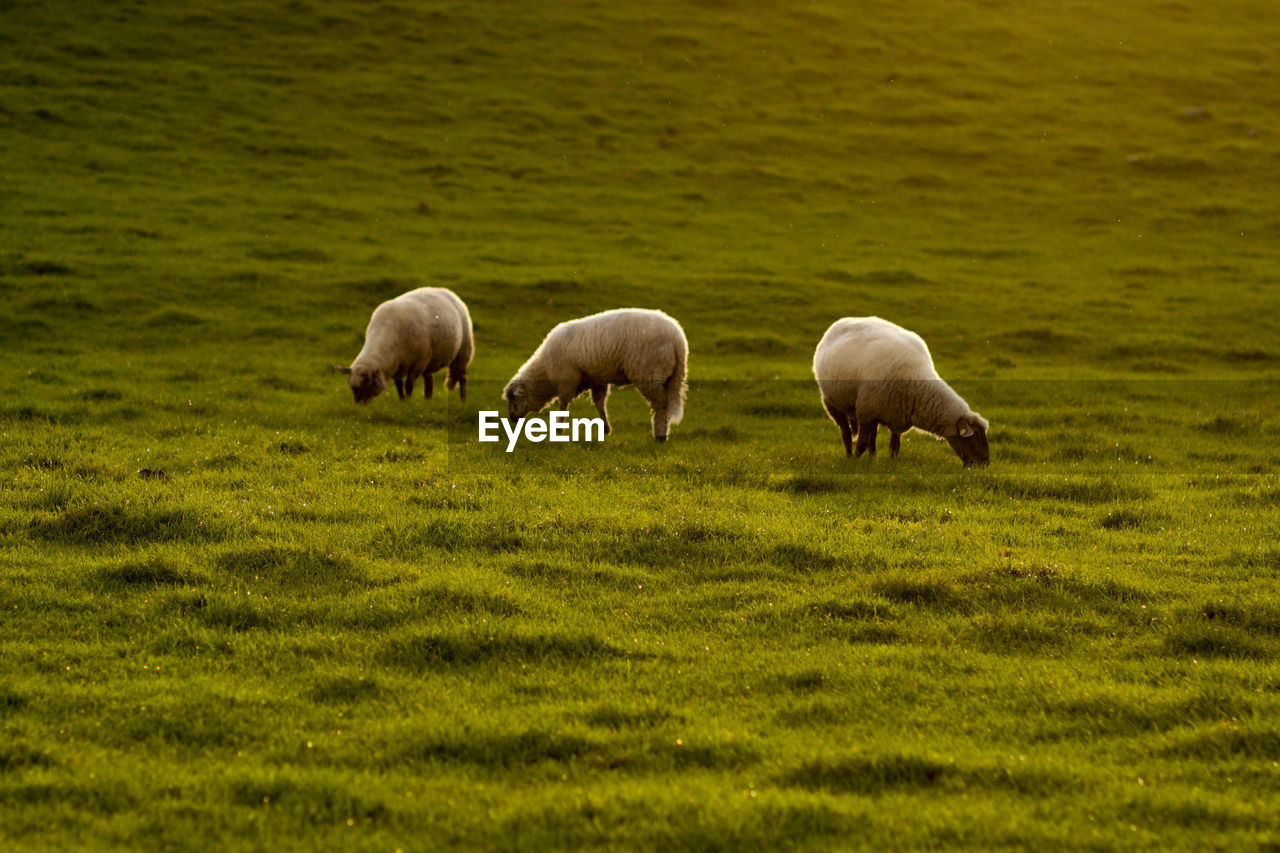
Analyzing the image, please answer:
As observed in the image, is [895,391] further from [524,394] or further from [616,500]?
[524,394]

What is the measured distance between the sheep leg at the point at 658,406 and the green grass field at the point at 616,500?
46cm

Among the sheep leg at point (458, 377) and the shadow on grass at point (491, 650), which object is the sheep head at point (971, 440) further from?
the sheep leg at point (458, 377)

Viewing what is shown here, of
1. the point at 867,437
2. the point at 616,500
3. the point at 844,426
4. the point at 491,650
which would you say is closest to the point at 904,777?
the point at 491,650

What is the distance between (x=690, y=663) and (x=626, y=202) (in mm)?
27646

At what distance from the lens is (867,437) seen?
562 inches

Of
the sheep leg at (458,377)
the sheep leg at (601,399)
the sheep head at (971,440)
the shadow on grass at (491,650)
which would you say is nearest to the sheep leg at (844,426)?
the sheep head at (971,440)

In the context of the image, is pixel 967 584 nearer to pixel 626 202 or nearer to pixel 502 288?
pixel 502 288

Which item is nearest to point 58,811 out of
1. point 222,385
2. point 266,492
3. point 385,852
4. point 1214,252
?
point 385,852

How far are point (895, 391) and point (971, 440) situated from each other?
42.8 inches

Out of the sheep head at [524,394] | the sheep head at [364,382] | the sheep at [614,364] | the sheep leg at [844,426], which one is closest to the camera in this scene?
the sheep leg at [844,426]

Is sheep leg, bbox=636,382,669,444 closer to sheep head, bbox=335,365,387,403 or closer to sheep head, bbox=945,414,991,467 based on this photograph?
sheep head, bbox=945,414,991,467

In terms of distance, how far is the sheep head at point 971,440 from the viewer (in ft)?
44.3

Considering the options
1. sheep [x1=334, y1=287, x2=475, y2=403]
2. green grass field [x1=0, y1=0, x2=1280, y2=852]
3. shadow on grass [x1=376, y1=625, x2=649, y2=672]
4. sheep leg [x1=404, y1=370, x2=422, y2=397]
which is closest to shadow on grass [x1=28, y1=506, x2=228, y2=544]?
green grass field [x1=0, y1=0, x2=1280, y2=852]

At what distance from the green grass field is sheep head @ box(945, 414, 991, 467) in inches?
11.7
